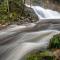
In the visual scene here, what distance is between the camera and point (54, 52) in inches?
290

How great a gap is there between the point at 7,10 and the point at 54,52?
1188 centimetres

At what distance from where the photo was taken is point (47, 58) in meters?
6.88

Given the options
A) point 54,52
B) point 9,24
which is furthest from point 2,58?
point 9,24

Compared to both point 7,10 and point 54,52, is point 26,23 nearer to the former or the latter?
point 7,10

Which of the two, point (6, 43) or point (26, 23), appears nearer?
point (6, 43)

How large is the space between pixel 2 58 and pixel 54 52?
237 cm

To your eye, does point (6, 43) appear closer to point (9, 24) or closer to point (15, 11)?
point (9, 24)

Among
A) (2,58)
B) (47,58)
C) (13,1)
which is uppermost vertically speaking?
(13,1)

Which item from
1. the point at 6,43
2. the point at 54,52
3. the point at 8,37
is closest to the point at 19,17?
the point at 8,37

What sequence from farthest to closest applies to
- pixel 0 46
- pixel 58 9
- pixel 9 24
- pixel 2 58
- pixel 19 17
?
pixel 58 9 → pixel 19 17 → pixel 9 24 → pixel 0 46 → pixel 2 58

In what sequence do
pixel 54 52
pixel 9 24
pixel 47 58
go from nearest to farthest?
1. pixel 47 58
2. pixel 54 52
3. pixel 9 24

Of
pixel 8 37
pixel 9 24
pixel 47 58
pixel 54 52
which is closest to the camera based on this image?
pixel 47 58

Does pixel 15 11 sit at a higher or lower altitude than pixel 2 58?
higher

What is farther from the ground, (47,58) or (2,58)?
(47,58)
